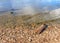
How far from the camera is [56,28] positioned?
4.57 m

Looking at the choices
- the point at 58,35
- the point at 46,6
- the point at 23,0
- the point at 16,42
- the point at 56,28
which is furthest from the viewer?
the point at 23,0

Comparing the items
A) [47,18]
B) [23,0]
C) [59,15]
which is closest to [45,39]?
[47,18]

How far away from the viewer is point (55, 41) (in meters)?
3.97

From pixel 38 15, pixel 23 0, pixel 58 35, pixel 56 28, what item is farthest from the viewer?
pixel 23 0

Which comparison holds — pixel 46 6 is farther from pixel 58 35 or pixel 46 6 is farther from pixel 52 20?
pixel 58 35

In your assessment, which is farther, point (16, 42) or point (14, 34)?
point (14, 34)

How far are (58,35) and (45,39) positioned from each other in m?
0.39

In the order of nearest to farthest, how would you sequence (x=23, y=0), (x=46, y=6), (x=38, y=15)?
1. (x=38, y=15)
2. (x=46, y=6)
3. (x=23, y=0)

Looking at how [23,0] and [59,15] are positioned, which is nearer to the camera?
[59,15]

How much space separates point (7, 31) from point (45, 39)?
3.47 ft

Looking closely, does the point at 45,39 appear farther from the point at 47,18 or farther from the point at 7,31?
the point at 47,18

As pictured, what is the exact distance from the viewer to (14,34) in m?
4.30

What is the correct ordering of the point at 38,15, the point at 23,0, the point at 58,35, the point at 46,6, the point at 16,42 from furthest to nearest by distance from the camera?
the point at 23,0 → the point at 46,6 → the point at 38,15 → the point at 58,35 → the point at 16,42

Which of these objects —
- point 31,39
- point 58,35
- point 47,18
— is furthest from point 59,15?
point 31,39
